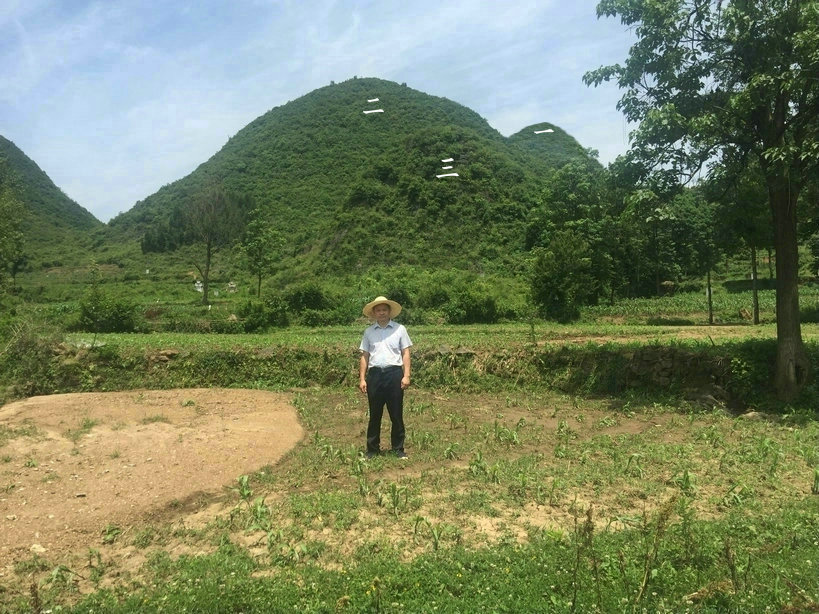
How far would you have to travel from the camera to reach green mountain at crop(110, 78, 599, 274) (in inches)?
1780

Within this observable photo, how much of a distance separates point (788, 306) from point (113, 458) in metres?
9.57

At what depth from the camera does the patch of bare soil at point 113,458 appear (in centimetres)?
494

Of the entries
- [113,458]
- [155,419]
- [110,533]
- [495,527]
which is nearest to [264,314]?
[155,419]

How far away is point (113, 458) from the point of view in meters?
6.66

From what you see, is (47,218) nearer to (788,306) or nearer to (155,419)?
(155,419)

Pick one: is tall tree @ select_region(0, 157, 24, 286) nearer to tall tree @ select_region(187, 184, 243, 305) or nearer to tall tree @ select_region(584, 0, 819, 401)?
tall tree @ select_region(187, 184, 243, 305)

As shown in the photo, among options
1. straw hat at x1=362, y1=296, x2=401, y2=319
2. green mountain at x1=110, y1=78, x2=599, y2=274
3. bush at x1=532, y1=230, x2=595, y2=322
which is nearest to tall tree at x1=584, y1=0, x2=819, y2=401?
straw hat at x1=362, y1=296, x2=401, y2=319

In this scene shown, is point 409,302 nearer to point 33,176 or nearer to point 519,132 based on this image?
point 519,132

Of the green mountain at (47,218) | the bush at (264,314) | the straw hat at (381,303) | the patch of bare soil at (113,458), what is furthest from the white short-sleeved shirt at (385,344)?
the green mountain at (47,218)

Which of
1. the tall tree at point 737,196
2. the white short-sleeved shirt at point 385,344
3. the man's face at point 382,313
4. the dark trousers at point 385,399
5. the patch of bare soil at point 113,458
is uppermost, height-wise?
the tall tree at point 737,196

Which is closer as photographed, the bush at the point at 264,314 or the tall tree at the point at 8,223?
the bush at the point at 264,314

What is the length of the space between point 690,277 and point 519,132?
39.5 m

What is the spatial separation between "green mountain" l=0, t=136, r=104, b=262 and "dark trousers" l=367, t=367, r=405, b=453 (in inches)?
2677

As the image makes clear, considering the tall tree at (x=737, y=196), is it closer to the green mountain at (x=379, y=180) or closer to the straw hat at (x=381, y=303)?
the straw hat at (x=381, y=303)
